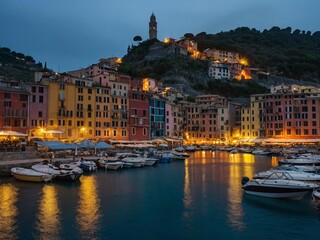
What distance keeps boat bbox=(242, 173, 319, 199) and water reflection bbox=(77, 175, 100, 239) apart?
1220 cm

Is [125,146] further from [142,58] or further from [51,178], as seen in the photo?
[142,58]

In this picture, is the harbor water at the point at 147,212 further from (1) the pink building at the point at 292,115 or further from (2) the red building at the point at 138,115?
(1) the pink building at the point at 292,115

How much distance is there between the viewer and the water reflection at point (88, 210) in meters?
19.3

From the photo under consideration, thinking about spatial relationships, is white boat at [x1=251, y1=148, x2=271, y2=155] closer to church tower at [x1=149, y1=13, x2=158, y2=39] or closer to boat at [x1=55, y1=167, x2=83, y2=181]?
boat at [x1=55, y1=167, x2=83, y2=181]

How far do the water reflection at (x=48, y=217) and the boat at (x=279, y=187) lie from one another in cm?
1490

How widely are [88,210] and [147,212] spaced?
3.98 metres

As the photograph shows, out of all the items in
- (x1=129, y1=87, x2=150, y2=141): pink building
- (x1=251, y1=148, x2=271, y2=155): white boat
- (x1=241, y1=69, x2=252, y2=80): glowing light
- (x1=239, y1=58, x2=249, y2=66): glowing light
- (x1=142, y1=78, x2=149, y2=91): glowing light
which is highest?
(x1=239, y1=58, x2=249, y2=66): glowing light

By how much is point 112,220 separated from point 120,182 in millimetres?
14706

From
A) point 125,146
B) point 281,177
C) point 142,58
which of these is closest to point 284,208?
point 281,177

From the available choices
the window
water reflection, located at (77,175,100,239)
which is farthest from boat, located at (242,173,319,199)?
the window

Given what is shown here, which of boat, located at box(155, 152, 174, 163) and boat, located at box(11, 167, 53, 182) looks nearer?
boat, located at box(11, 167, 53, 182)

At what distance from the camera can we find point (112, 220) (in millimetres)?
21219

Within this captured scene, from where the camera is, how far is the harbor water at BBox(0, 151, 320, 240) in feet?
62.0

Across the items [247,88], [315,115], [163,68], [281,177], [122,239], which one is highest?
[163,68]
